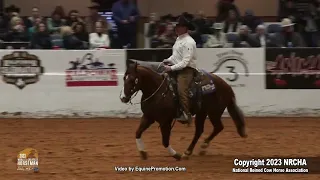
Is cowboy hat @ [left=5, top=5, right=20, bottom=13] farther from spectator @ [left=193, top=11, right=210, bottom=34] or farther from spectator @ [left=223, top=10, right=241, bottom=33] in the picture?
spectator @ [left=223, top=10, right=241, bottom=33]

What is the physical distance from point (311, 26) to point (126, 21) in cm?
501

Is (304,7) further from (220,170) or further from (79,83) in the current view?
(220,170)

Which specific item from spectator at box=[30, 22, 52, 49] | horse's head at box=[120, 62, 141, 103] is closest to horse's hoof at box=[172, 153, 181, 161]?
horse's head at box=[120, 62, 141, 103]

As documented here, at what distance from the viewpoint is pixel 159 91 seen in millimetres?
10258

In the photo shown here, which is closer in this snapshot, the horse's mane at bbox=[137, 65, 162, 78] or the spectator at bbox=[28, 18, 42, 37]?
the horse's mane at bbox=[137, 65, 162, 78]

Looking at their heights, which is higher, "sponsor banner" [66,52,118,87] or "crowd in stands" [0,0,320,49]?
"crowd in stands" [0,0,320,49]

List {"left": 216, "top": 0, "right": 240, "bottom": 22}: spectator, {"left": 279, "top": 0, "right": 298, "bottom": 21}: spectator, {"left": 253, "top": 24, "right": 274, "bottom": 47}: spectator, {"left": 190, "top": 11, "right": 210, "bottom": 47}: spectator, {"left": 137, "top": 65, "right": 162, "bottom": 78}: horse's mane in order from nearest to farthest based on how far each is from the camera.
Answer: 1. {"left": 137, "top": 65, "right": 162, "bottom": 78}: horse's mane
2. {"left": 253, "top": 24, "right": 274, "bottom": 47}: spectator
3. {"left": 190, "top": 11, "right": 210, "bottom": 47}: spectator
4. {"left": 216, "top": 0, "right": 240, "bottom": 22}: spectator
5. {"left": 279, "top": 0, "right": 298, "bottom": 21}: spectator

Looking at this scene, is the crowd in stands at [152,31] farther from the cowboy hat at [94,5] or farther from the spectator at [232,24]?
the cowboy hat at [94,5]

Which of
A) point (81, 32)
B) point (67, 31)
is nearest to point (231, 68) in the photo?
point (81, 32)

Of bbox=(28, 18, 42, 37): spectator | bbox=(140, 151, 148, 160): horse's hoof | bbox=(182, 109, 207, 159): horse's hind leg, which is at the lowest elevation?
bbox=(140, 151, 148, 160): horse's hoof

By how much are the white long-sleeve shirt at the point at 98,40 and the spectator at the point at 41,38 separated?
1.05 m

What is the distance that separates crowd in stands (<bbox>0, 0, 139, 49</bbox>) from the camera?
52.4 ft

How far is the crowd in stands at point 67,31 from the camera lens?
15969mm

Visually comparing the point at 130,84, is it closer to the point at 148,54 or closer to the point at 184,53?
the point at 184,53
